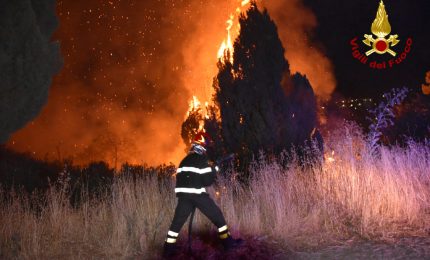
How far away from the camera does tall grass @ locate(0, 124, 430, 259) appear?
6910 mm

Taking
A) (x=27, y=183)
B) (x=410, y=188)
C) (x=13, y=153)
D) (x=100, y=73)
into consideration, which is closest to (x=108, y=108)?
(x=100, y=73)

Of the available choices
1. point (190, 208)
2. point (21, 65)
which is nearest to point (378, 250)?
point (190, 208)

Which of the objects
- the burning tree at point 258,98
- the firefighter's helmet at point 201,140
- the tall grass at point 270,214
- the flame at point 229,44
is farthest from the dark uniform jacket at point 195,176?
the flame at point 229,44

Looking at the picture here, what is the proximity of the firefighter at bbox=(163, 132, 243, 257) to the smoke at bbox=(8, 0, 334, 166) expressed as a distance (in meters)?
12.4

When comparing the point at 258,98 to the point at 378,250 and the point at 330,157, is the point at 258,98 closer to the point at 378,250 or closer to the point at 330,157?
the point at 330,157

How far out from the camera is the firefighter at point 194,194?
5.77 metres

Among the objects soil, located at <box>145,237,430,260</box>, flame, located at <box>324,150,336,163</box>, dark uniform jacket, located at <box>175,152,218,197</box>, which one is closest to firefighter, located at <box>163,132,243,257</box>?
dark uniform jacket, located at <box>175,152,218,197</box>

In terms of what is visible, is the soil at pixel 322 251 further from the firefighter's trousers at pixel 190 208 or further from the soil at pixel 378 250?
the firefighter's trousers at pixel 190 208

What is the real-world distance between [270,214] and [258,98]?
3622mm

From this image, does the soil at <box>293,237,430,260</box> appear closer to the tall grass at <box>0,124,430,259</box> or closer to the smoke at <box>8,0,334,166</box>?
the tall grass at <box>0,124,430,259</box>

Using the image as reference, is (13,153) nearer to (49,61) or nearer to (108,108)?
(108,108)

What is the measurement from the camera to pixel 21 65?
6.31 m

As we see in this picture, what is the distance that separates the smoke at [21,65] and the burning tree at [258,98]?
4.93 meters

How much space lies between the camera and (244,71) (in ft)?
36.8
